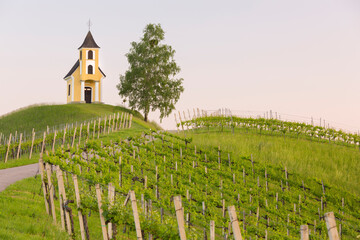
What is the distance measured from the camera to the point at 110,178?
18203mm

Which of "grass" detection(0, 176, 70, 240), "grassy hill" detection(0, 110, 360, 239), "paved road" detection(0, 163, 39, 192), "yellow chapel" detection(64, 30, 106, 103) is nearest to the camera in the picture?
"grass" detection(0, 176, 70, 240)

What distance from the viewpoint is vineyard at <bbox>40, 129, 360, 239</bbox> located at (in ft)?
46.1

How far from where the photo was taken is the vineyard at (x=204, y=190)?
554 inches

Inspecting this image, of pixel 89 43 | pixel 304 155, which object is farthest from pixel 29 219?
pixel 89 43

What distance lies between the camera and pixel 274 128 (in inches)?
1390

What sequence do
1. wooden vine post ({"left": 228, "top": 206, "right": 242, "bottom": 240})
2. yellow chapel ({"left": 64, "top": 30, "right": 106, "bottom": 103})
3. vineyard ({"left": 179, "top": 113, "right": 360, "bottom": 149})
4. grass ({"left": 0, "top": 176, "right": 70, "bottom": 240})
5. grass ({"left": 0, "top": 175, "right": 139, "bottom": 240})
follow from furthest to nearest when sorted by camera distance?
yellow chapel ({"left": 64, "top": 30, "right": 106, "bottom": 103}), vineyard ({"left": 179, "top": 113, "right": 360, "bottom": 149}), grass ({"left": 0, "top": 175, "right": 139, "bottom": 240}), grass ({"left": 0, "top": 176, "right": 70, "bottom": 240}), wooden vine post ({"left": 228, "top": 206, "right": 242, "bottom": 240})

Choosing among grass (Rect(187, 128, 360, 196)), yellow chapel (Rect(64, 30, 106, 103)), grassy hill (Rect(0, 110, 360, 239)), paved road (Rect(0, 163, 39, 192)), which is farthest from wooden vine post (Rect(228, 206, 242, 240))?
yellow chapel (Rect(64, 30, 106, 103))

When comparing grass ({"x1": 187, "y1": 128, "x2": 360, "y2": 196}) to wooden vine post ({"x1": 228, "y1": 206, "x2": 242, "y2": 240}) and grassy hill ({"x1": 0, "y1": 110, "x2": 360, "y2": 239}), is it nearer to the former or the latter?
grassy hill ({"x1": 0, "y1": 110, "x2": 360, "y2": 239})

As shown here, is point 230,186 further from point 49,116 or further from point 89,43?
point 89,43

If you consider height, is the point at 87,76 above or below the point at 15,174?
above

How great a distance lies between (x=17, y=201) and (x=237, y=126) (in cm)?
2599

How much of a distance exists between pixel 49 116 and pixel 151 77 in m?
12.4

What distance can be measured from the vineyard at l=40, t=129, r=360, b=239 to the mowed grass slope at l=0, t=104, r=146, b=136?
18.3m

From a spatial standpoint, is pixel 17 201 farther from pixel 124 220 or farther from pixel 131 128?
pixel 131 128
